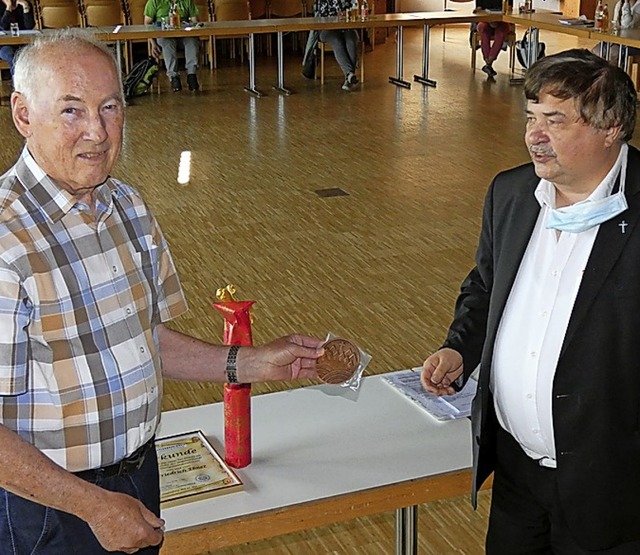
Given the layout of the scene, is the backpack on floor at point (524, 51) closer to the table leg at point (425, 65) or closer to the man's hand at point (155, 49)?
the table leg at point (425, 65)

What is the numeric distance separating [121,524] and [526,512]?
0.97m

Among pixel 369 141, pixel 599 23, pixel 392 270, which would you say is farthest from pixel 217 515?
pixel 599 23

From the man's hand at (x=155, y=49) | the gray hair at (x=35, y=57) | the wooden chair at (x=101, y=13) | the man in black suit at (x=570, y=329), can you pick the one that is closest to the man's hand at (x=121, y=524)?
the gray hair at (x=35, y=57)

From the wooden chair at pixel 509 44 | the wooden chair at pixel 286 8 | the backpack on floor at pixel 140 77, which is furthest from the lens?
the wooden chair at pixel 286 8

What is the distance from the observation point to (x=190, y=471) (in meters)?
2.34

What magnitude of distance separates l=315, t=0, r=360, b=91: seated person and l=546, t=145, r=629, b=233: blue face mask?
978 centimetres

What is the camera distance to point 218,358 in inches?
84.1

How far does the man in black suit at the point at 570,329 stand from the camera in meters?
2.07

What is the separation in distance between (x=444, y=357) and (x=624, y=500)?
0.52 meters

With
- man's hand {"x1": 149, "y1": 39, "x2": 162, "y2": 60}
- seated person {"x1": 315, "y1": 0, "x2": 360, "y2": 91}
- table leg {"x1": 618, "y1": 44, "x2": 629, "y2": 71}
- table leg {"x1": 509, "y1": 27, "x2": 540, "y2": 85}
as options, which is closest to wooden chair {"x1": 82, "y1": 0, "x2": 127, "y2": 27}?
man's hand {"x1": 149, "y1": 39, "x2": 162, "y2": 60}

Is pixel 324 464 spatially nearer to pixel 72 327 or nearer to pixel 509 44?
pixel 72 327

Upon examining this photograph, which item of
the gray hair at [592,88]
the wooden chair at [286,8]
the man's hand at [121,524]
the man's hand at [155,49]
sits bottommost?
the man's hand at [155,49]

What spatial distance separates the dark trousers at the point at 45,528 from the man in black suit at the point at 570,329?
2.90 feet

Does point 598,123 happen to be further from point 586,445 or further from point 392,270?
point 392,270
